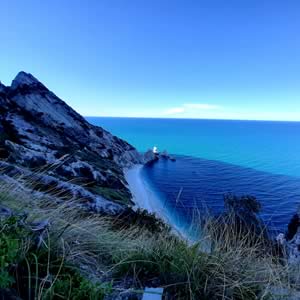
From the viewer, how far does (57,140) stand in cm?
3456

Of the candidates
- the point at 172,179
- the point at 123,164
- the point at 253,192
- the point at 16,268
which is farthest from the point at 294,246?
the point at 123,164

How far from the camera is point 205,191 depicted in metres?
34.5

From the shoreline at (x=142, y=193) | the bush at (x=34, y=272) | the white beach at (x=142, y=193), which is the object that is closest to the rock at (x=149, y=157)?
the shoreline at (x=142, y=193)

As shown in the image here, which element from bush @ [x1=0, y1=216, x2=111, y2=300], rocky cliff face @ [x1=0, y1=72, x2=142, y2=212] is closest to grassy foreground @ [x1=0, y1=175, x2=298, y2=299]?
bush @ [x1=0, y1=216, x2=111, y2=300]

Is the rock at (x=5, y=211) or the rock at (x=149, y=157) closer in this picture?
the rock at (x=5, y=211)

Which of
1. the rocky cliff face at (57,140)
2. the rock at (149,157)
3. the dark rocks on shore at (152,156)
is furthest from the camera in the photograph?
the dark rocks on shore at (152,156)

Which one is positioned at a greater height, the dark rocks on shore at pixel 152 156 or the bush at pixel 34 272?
the dark rocks on shore at pixel 152 156

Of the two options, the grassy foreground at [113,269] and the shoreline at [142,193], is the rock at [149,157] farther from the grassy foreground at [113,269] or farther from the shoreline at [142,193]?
the grassy foreground at [113,269]

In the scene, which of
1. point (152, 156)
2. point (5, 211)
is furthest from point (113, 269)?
point (152, 156)

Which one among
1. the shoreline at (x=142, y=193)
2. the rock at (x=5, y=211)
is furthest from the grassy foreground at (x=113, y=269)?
the shoreline at (x=142, y=193)

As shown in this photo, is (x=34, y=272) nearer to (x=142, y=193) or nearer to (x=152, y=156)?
(x=142, y=193)

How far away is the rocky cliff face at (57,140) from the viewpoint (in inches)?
954

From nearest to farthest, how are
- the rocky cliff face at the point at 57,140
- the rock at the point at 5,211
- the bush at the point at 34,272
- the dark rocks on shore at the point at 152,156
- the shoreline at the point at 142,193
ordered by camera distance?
the bush at the point at 34,272, the rock at the point at 5,211, the rocky cliff face at the point at 57,140, the shoreline at the point at 142,193, the dark rocks on shore at the point at 152,156

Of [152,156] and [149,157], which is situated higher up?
[152,156]
